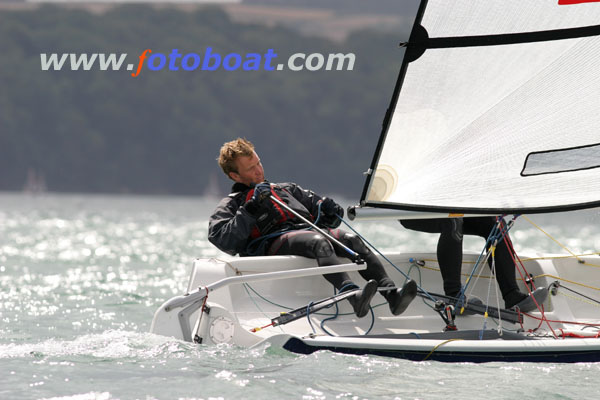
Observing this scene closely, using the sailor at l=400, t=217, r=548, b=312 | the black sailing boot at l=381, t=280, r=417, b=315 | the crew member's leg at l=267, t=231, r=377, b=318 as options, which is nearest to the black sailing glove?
→ the crew member's leg at l=267, t=231, r=377, b=318

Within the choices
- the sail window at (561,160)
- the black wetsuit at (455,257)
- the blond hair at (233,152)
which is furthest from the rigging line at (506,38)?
the blond hair at (233,152)

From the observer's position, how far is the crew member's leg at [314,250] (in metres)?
3.41

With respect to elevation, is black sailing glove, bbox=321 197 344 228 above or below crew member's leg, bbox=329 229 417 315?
above

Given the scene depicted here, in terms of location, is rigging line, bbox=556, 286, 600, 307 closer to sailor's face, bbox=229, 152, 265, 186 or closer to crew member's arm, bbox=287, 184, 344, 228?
crew member's arm, bbox=287, 184, 344, 228

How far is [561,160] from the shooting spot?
11.1 feet

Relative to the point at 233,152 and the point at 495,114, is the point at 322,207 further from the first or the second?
the point at 495,114

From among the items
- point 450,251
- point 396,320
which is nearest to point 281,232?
point 396,320

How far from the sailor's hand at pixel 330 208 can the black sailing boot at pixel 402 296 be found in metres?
0.54

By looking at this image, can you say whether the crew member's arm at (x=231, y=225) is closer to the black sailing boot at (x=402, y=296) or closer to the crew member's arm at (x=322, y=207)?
the crew member's arm at (x=322, y=207)

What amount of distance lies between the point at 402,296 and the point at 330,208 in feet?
2.18

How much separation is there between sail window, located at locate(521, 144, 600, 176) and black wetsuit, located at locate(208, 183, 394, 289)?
70 centimetres

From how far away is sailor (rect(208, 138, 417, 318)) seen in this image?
3.44m

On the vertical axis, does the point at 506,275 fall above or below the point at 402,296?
above

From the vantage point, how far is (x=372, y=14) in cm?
6109
